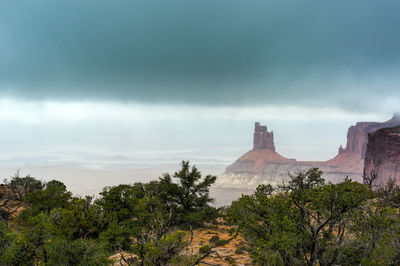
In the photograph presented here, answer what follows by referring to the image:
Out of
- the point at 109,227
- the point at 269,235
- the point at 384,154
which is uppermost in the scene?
the point at 384,154

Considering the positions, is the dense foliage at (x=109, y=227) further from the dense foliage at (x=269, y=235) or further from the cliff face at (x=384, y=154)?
the cliff face at (x=384, y=154)

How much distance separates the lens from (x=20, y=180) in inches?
2014

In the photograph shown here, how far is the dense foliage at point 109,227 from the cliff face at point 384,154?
9024 centimetres

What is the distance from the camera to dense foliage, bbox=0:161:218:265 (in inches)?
485

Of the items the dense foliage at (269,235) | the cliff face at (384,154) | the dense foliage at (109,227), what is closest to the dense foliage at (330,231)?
the dense foliage at (269,235)

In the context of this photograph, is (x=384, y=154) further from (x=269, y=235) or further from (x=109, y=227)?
(x=109, y=227)

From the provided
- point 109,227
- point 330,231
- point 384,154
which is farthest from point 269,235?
point 384,154

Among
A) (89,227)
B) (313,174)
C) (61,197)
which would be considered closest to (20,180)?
(61,197)

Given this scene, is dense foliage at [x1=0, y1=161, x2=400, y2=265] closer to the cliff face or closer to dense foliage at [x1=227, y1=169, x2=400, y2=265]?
dense foliage at [x1=227, y1=169, x2=400, y2=265]

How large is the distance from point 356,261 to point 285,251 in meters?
4.01

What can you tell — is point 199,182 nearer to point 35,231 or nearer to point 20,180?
point 35,231

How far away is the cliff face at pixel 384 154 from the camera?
94188 millimetres

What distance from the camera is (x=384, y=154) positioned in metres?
100

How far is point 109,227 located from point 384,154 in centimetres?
11785
